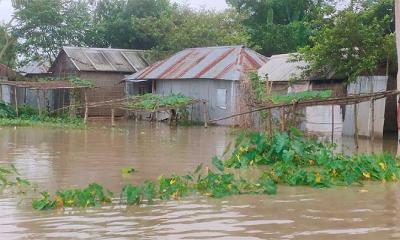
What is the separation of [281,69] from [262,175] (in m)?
12.8

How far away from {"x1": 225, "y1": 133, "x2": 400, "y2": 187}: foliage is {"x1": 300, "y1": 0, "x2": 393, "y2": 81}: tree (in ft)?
21.8

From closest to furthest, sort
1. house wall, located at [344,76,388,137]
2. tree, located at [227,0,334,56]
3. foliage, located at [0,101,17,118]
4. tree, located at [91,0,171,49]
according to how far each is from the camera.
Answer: house wall, located at [344,76,388,137]
foliage, located at [0,101,17,118]
tree, located at [227,0,334,56]
tree, located at [91,0,171,49]


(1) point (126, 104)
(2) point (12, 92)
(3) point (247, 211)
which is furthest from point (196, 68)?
(3) point (247, 211)

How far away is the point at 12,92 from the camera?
31.7m

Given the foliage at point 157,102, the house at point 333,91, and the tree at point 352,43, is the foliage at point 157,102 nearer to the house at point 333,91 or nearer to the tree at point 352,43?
the house at point 333,91

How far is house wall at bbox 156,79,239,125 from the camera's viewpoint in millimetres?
24688

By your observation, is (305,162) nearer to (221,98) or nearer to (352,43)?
(352,43)

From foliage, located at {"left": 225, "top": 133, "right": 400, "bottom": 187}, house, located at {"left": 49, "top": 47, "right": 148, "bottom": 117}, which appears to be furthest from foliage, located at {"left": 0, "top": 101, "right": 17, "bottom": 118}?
foliage, located at {"left": 225, "top": 133, "right": 400, "bottom": 187}

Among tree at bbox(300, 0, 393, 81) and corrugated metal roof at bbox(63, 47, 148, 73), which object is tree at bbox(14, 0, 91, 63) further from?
tree at bbox(300, 0, 393, 81)

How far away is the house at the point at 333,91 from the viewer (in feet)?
60.7

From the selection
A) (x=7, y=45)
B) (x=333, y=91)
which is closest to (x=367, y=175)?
(x=333, y=91)

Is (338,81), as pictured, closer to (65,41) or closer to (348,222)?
(348,222)

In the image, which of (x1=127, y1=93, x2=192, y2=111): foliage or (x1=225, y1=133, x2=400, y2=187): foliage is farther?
(x1=127, y1=93, x2=192, y2=111): foliage

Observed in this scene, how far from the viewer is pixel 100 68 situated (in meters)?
29.8
